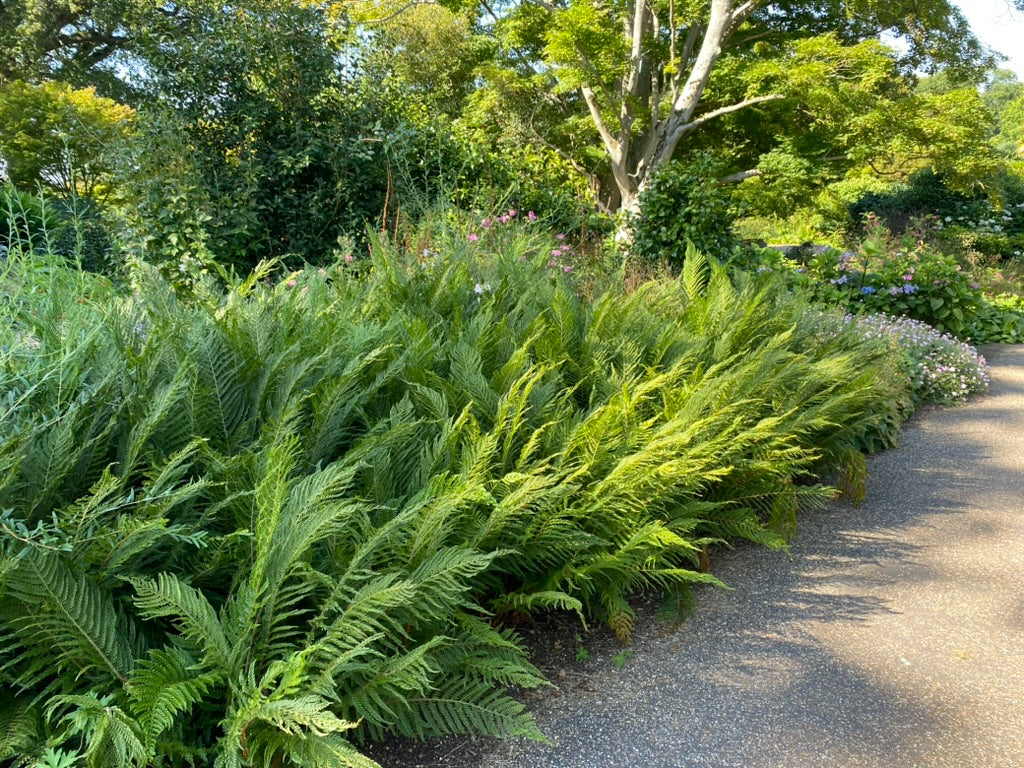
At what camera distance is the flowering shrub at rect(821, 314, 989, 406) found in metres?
5.08

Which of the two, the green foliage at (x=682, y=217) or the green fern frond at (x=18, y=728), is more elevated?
the green foliage at (x=682, y=217)

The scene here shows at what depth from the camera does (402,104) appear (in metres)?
7.75

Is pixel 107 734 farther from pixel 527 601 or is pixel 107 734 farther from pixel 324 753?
pixel 527 601

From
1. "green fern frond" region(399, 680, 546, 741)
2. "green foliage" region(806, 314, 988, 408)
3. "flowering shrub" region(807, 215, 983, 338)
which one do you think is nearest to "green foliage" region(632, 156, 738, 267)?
"flowering shrub" region(807, 215, 983, 338)

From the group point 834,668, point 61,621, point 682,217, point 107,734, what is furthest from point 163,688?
point 682,217

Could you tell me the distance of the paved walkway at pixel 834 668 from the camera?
5.72 feet

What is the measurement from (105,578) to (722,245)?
21.6ft

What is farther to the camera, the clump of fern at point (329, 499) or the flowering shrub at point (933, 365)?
the flowering shrub at point (933, 365)

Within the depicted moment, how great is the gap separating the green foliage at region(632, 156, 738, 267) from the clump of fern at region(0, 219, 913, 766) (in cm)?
387

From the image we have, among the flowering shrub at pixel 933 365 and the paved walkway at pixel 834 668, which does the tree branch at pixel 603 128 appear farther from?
the paved walkway at pixel 834 668

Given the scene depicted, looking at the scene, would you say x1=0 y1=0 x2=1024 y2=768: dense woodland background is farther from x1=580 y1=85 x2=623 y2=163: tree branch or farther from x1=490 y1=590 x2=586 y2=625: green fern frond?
x1=580 y1=85 x2=623 y2=163: tree branch

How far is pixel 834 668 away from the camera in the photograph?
81.1 inches

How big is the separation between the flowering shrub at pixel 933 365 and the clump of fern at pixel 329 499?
218 centimetres

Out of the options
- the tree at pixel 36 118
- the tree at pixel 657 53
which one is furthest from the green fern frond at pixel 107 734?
the tree at pixel 36 118
